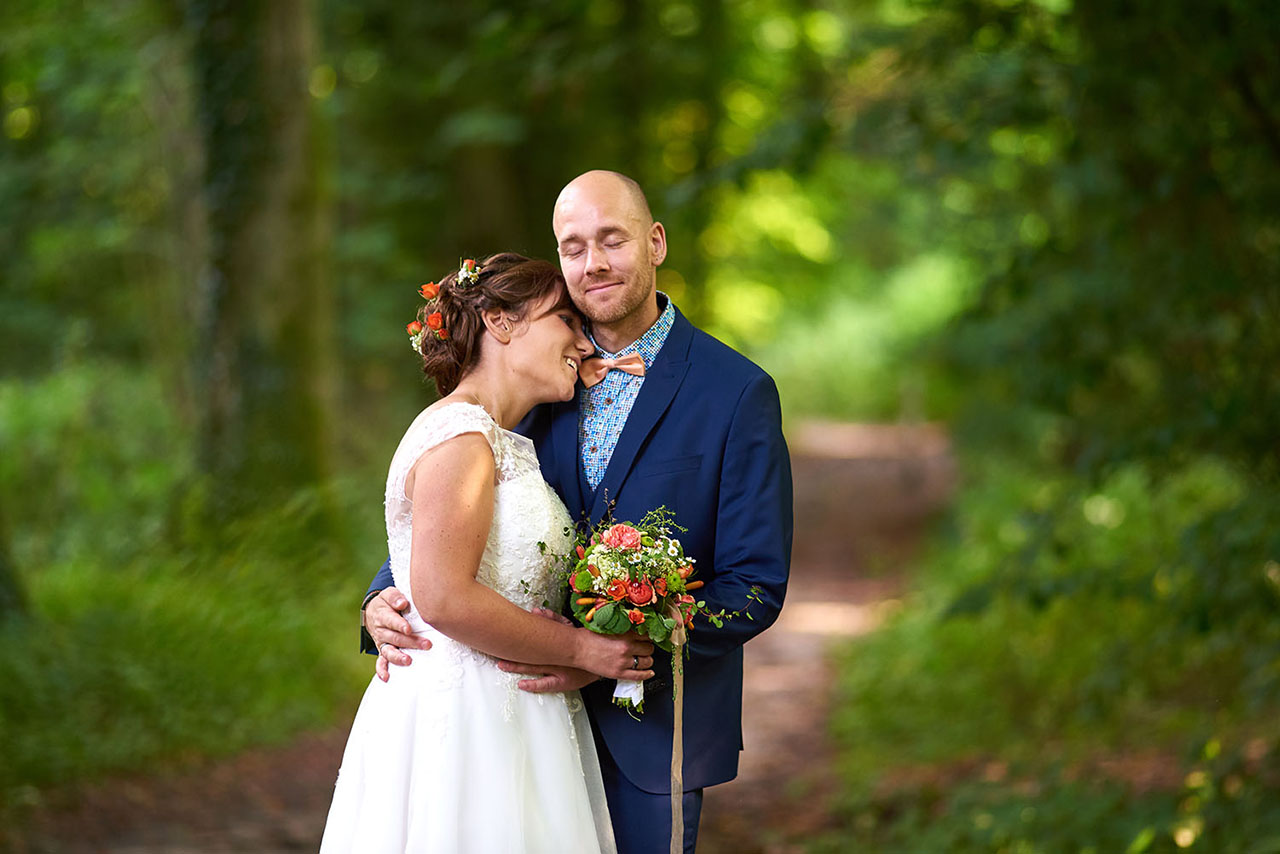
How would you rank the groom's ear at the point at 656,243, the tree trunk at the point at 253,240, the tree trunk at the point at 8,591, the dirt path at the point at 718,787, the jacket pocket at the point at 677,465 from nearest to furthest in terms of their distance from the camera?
the jacket pocket at the point at 677,465 → the groom's ear at the point at 656,243 → the dirt path at the point at 718,787 → the tree trunk at the point at 8,591 → the tree trunk at the point at 253,240

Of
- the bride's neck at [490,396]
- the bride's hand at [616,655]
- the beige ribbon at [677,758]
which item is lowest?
the beige ribbon at [677,758]

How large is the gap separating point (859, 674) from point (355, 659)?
3943mm

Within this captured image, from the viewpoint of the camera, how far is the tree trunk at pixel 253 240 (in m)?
7.79

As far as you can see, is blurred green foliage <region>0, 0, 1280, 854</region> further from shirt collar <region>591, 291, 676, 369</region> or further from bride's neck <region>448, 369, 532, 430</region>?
bride's neck <region>448, 369, 532, 430</region>

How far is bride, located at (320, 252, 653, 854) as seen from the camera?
259 centimetres

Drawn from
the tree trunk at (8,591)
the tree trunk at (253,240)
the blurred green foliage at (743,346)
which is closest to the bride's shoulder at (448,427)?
the blurred green foliage at (743,346)

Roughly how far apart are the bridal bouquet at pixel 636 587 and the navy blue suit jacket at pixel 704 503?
124mm

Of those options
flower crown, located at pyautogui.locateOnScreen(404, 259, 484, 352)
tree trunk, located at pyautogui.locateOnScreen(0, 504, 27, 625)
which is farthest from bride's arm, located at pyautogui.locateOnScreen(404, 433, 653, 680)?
tree trunk, located at pyautogui.locateOnScreen(0, 504, 27, 625)

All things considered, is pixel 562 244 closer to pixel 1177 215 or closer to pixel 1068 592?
pixel 1068 592

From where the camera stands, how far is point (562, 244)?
2.87 meters

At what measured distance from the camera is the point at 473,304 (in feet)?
9.31

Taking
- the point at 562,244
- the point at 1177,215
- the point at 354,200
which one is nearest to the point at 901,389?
the point at 354,200

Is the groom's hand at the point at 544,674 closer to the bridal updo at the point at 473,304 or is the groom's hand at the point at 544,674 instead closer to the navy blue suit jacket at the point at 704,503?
the navy blue suit jacket at the point at 704,503

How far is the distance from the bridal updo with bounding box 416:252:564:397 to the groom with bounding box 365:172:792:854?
0.08 meters
